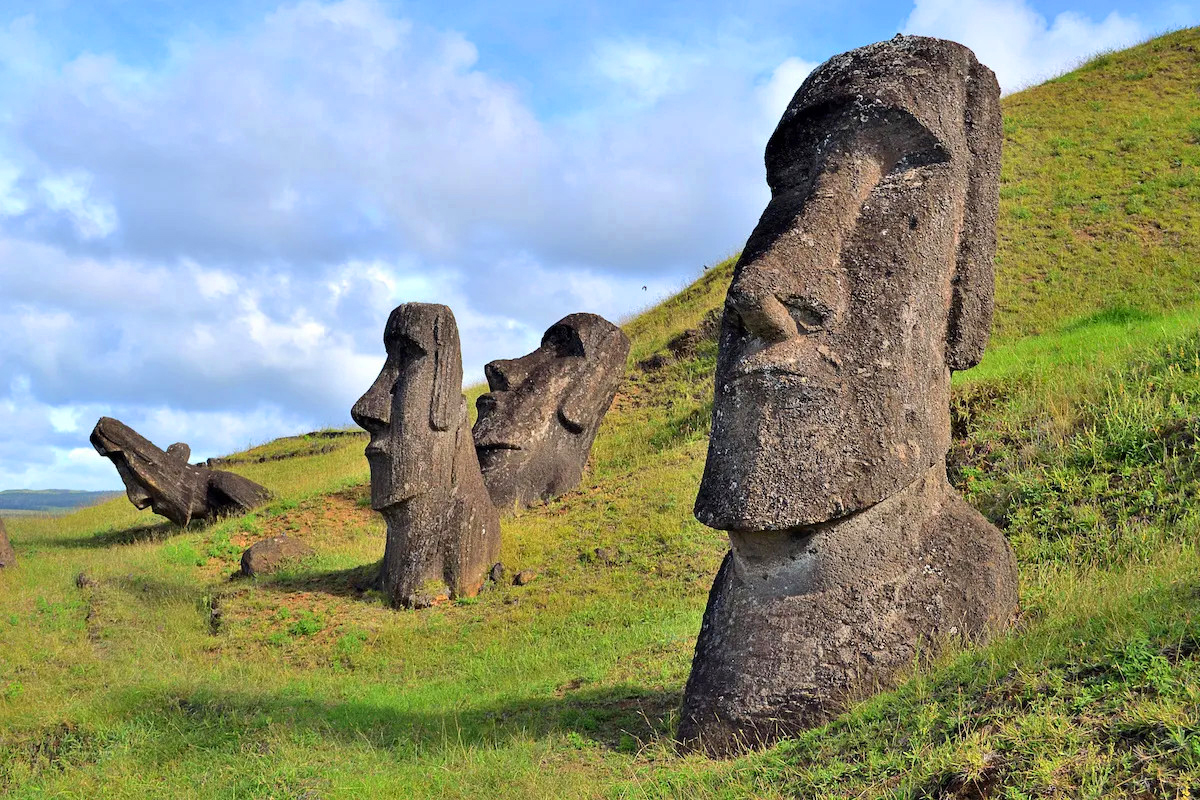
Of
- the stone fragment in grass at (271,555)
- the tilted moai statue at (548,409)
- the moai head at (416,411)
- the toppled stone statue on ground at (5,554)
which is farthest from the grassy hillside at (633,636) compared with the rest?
the moai head at (416,411)

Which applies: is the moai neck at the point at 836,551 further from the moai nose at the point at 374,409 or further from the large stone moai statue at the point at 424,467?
the moai nose at the point at 374,409

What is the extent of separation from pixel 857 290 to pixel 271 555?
425 inches

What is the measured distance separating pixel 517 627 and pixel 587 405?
688 centimetres

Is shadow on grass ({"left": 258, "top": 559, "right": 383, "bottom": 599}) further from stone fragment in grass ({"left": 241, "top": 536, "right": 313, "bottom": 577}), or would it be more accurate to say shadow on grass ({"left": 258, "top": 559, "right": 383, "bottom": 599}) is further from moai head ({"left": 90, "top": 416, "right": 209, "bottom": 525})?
moai head ({"left": 90, "top": 416, "right": 209, "bottom": 525})

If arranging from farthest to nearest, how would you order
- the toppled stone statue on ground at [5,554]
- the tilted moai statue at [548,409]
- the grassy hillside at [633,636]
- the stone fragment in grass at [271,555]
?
1. the tilted moai statue at [548,409]
2. the toppled stone statue on ground at [5,554]
3. the stone fragment in grass at [271,555]
4. the grassy hillside at [633,636]

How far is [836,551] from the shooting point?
Answer: 5.62 metres

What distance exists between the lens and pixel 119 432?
18.1 m

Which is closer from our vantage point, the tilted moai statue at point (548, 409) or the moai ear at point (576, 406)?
the tilted moai statue at point (548, 409)

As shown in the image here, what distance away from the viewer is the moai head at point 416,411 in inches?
493

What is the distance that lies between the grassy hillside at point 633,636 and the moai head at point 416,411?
4.76ft

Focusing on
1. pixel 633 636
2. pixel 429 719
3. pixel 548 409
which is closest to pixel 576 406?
pixel 548 409

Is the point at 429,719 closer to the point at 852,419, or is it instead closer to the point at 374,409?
the point at 852,419

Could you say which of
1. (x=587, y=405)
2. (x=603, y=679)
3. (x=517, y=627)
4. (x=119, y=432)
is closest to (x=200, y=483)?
(x=119, y=432)

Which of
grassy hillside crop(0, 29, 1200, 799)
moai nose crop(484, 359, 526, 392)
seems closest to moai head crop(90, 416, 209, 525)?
grassy hillside crop(0, 29, 1200, 799)
